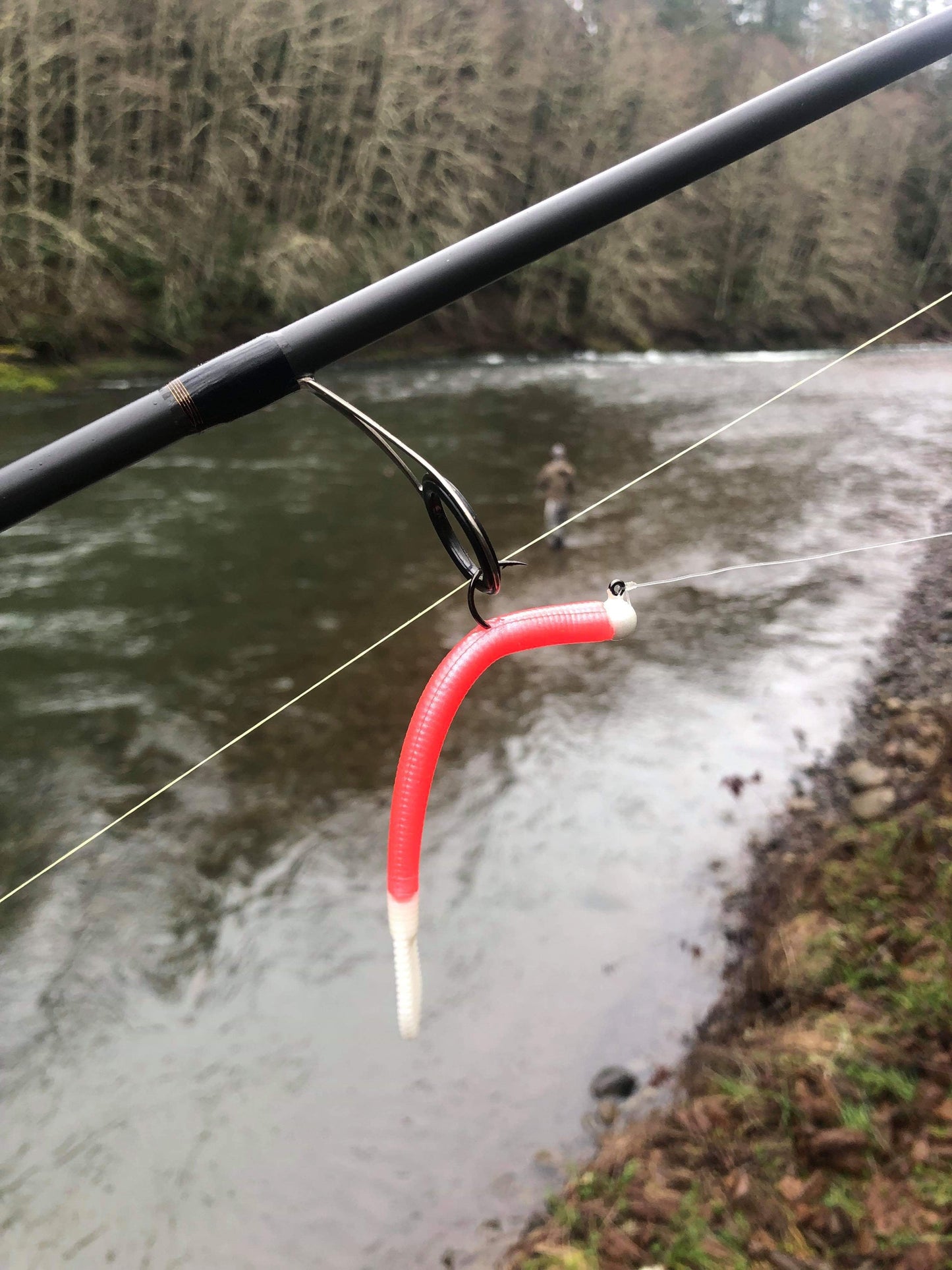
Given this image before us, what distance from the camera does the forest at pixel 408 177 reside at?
22.7 metres

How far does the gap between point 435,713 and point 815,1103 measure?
3.20 metres

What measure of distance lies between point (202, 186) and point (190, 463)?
46.6ft

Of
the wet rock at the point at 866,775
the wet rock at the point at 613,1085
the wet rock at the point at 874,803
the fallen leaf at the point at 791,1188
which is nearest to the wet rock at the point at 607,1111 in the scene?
the wet rock at the point at 613,1085

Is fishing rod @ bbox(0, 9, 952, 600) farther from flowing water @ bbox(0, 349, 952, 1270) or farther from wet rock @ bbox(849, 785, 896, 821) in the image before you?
wet rock @ bbox(849, 785, 896, 821)

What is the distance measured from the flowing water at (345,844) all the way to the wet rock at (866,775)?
50cm

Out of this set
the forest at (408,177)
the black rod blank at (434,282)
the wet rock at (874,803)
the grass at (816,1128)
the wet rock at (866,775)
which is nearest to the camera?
the black rod blank at (434,282)

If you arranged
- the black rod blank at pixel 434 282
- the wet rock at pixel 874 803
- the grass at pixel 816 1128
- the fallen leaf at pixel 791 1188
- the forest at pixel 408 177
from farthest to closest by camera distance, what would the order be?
the forest at pixel 408 177
the wet rock at pixel 874 803
the fallen leaf at pixel 791 1188
the grass at pixel 816 1128
the black rod blank at pixel 434 282

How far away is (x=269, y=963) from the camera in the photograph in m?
5.64

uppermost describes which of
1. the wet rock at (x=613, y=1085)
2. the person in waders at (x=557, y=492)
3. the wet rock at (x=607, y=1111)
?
the wet rock at (x=607, y=1111)

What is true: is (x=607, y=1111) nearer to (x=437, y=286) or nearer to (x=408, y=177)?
(x=437, y=286)

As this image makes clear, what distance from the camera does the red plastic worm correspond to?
1.48 metres

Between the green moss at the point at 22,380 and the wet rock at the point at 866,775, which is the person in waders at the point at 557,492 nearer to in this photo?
the wet rock at the point at 866,775

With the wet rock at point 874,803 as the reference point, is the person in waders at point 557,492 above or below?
below

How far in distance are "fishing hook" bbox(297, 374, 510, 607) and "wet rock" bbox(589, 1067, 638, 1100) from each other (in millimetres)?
4066
